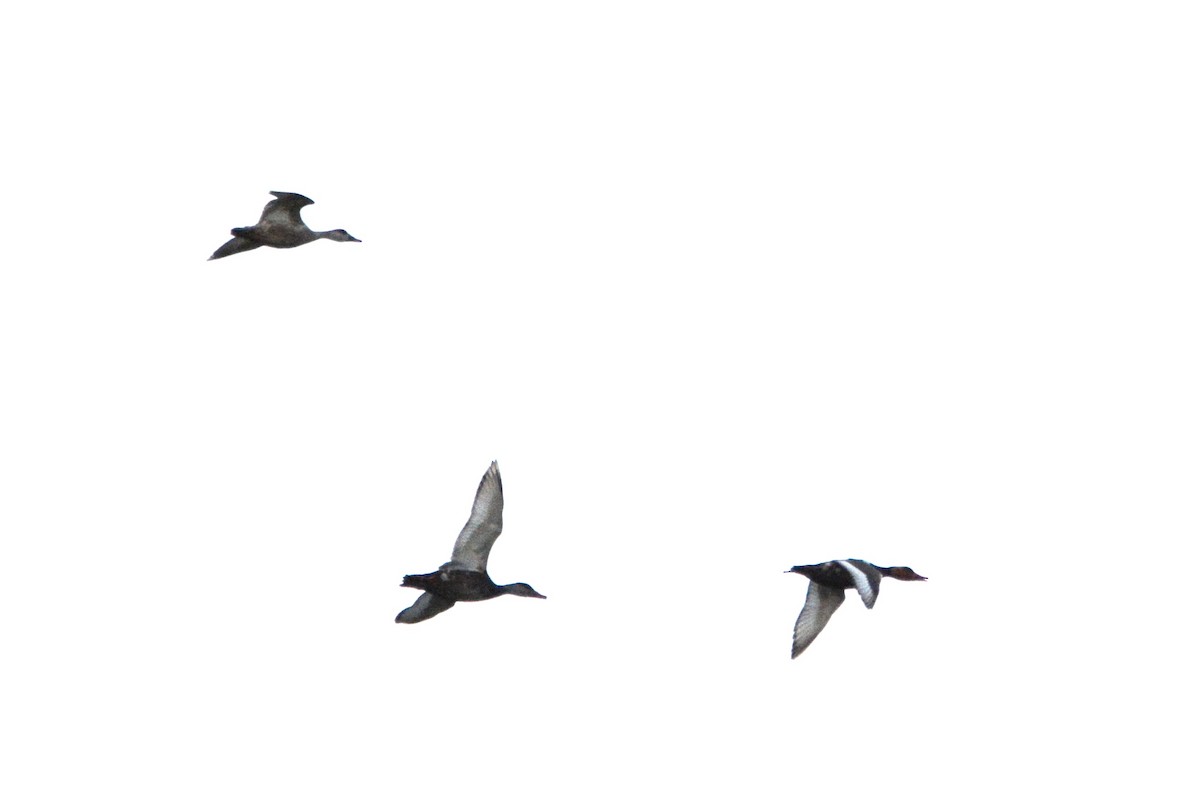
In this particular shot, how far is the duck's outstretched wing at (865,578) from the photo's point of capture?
65.2 feet

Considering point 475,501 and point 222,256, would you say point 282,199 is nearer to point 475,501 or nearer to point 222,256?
point 222,256

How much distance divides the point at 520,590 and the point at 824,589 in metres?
3.51

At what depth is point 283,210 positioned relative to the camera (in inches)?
887

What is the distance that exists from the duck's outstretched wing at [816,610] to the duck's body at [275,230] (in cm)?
766

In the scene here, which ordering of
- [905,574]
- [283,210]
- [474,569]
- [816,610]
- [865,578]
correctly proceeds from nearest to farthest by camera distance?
[865,578], [474,569], [816,610], [905,574], [283,210]

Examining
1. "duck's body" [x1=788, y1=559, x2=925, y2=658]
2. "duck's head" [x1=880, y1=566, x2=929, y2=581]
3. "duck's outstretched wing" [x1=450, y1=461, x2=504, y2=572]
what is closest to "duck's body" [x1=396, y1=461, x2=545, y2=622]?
"duck's outstretched wing" [x1=450, y1=461, x2=504, y2=572]

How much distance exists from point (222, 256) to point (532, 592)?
18.5 feet

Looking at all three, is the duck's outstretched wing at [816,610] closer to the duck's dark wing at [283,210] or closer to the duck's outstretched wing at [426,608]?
the duck's outstretched wing at [426,608]

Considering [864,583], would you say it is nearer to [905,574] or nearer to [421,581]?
[905,574]

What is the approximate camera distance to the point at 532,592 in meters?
21.1

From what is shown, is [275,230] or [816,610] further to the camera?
[275,230]

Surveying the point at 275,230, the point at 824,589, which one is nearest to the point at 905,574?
the point at 824,589

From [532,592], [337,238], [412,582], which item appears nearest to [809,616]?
[532,592]

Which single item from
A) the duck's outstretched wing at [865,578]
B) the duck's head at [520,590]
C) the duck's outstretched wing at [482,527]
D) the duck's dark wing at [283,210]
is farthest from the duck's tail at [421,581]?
the duck's dark wing at [283,210]
